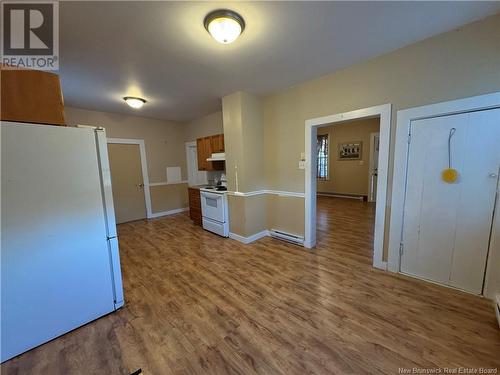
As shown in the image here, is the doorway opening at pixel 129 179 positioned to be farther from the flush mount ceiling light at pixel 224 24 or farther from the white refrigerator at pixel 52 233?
the flush mount ceiling light at pixel 224 24

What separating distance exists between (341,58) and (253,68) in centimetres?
102

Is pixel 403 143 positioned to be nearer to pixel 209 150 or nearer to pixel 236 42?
pixel 236 42

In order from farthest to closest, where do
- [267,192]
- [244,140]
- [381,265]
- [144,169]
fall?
1. [144,169]
2. [267,192]
3. [244,140]
4. [381,265]

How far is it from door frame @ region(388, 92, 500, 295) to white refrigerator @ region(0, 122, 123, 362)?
2.98 m

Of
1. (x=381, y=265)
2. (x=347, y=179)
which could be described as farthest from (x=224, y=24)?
(x=347, y=179)

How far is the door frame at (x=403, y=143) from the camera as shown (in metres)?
1.71

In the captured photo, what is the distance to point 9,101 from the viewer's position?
52.0 inches

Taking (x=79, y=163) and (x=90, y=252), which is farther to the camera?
(x=90, y=252)

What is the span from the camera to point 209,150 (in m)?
4.34

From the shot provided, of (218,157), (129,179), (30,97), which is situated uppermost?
(30,97)

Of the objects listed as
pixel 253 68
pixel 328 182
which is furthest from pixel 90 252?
pixel 328 182

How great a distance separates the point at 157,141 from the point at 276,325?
4.99 metres

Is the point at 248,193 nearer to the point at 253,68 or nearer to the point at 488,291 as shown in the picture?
the point at 253,68

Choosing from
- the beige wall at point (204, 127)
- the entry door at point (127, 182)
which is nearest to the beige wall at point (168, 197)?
the entry door at point (127, 182)
